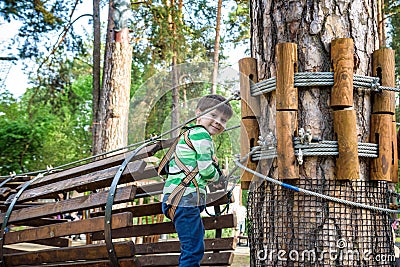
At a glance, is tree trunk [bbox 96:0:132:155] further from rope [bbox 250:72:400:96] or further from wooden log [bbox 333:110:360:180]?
wooden log [bbox 333:110:360:180]

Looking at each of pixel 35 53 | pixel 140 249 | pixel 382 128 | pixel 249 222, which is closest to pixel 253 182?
pixel 249 222

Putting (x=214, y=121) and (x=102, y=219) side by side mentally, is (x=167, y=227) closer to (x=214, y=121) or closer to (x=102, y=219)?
(x=102, y=219)

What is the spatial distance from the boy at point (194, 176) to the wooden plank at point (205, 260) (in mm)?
1014

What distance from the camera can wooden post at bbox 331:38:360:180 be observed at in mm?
2169

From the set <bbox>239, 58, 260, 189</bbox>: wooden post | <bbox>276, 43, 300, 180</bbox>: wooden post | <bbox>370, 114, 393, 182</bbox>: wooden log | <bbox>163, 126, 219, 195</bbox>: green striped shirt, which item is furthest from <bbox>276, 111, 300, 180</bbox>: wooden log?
<bbox>163, 126, 219, 195</bbox>: green striped shirt

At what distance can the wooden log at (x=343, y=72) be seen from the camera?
220 centimetres

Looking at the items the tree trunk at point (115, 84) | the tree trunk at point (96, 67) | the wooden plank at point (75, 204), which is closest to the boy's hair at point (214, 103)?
the wooden plank at point (75, 204)

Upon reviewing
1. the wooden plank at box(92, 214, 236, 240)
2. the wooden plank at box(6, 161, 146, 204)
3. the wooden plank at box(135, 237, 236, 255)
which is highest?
the wooden plank at box(6, 161, 146, 204)

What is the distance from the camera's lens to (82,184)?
3604 millimetres

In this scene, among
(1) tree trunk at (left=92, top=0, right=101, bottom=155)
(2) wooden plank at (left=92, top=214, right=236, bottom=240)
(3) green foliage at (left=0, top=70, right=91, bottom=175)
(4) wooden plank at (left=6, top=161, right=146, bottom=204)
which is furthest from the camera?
(3) green foliage at (left=0, top=70, right=91, bottom=175)

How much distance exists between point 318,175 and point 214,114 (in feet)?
2.53

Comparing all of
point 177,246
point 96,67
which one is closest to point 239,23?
point 96,67

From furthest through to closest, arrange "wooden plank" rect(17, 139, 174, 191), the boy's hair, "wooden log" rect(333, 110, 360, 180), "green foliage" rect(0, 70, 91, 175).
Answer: "green foliage" rect(0, 70, 91, 175) → "wooden plank" rect(17, 139, 174, 191) → the boy's hair → "wooden log" rect(333, 110, 360, 180)

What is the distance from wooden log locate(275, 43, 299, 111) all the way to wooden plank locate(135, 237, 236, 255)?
215 cm
